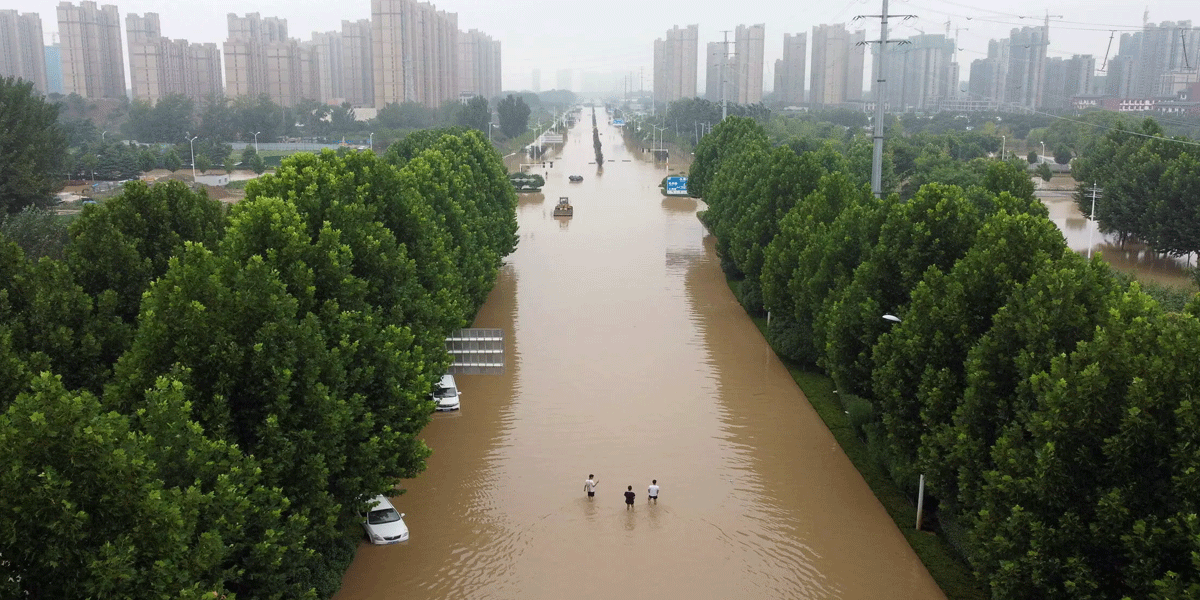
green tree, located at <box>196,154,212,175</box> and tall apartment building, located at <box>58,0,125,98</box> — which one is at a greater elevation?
tall apartment building, located at <box>58,0,125,98</box>

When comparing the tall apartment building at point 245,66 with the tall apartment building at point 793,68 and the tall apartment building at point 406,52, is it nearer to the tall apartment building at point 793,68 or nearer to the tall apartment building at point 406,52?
the tall apartment building at point 406,52

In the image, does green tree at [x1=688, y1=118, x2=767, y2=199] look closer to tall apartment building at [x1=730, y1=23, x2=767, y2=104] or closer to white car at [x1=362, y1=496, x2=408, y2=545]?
white car at [x1=362, y1=496, x2=408, y2=545]

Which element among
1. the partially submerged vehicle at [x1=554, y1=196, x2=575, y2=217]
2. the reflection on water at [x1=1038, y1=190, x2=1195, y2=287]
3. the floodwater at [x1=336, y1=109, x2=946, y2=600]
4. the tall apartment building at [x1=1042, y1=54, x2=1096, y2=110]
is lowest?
the floodwater at [x1=336, y1=109, x2=946, y2=600]

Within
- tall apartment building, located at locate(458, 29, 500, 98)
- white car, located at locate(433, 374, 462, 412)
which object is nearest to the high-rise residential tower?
tall apartment building, located at locate(458, 29, 500, 98)

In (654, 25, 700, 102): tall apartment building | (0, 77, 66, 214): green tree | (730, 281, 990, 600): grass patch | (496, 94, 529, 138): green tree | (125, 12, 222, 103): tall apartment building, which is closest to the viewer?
(730, 281, 990, 600): grass patch

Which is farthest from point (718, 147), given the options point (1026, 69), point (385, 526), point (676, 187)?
point (1026, 69)

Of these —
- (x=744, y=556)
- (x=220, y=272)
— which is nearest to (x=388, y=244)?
(x=220, y=272)
